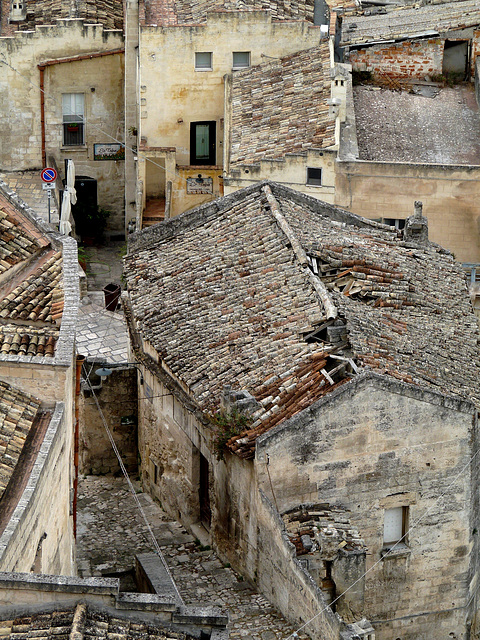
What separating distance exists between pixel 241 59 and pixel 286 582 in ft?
87.6

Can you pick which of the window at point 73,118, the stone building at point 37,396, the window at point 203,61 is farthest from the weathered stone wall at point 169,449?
the window at point 73,118

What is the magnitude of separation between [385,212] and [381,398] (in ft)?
52.8

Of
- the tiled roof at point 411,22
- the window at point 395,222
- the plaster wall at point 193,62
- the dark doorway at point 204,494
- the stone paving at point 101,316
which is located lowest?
the dark doorway at point 204,494

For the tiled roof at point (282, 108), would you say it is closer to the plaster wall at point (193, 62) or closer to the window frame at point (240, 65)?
the window frame at point (240, 65)

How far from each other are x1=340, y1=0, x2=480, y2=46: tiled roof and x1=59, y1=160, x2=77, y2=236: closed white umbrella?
11.0 m

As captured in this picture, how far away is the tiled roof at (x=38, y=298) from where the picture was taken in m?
33.8

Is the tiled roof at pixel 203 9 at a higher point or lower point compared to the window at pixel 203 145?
higher

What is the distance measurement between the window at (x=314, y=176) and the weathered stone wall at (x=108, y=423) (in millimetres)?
9146

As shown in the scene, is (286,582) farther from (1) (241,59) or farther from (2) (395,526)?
(1) (241,59)

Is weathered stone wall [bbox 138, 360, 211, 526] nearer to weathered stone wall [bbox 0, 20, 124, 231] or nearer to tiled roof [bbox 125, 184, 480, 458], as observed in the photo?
tiled roof [bbox 125, 184, 480, 458]

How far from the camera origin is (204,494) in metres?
37.6

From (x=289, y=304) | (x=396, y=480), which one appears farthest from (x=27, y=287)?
(x=396, y=480)

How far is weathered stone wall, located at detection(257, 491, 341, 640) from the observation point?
1137 inches

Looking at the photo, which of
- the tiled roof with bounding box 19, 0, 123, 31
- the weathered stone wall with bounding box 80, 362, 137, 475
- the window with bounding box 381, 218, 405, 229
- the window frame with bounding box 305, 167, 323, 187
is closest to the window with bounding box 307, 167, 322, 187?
the window frame with bounding box 305, 167, 323, 187
